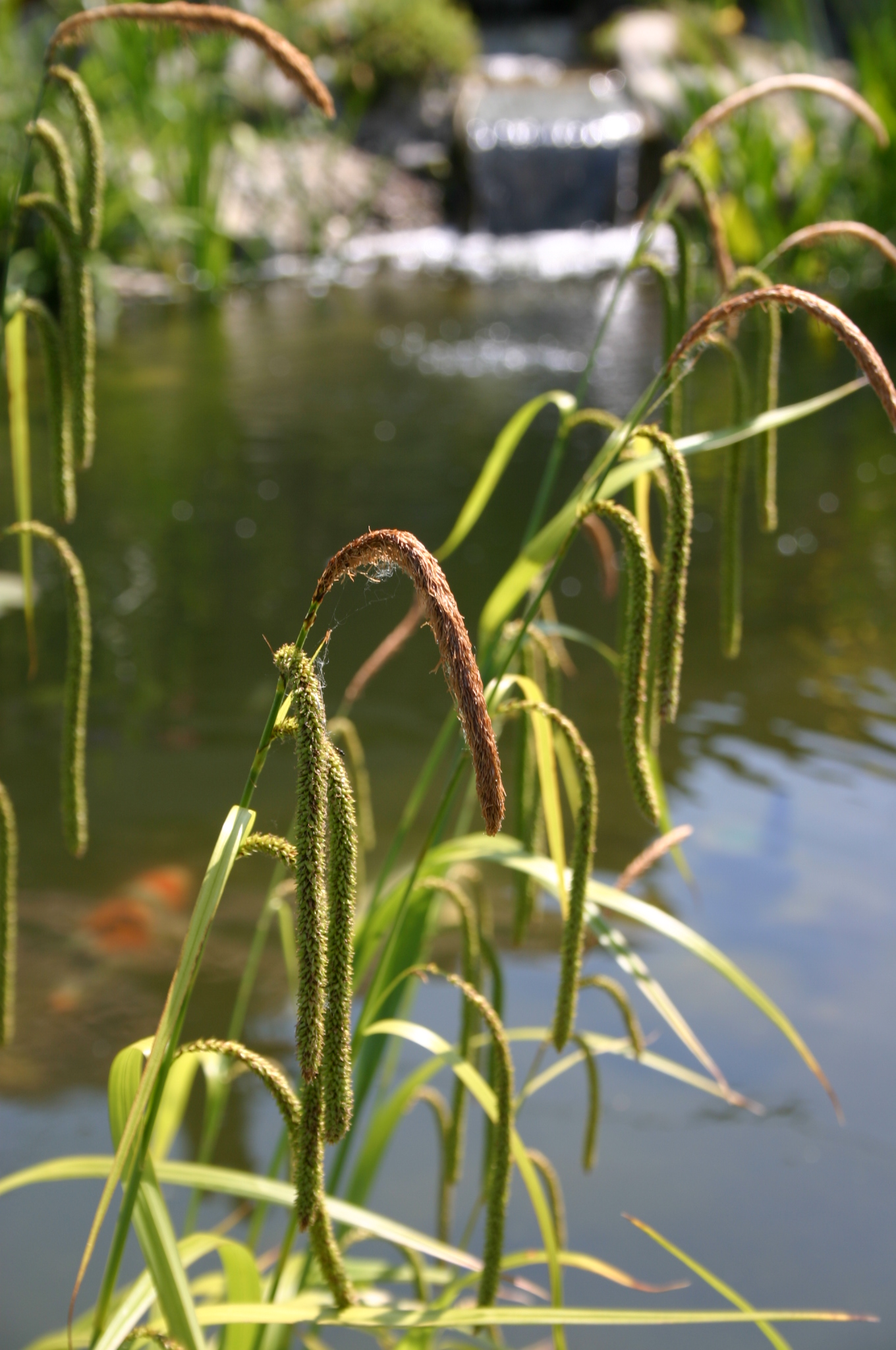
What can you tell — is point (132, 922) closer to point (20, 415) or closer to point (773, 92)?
point (20, 415)

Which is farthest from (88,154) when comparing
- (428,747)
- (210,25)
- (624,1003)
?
(428,747)

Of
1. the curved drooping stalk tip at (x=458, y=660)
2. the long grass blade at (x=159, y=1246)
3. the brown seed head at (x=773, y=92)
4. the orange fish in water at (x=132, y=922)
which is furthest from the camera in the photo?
the orange fish in water at (x=132, y=922)

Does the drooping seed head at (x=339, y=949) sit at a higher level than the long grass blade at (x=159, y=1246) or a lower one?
higher

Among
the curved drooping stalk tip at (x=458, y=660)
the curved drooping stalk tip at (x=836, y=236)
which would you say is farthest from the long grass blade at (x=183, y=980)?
the curved drooping stalk tip at (x=836, y=236)

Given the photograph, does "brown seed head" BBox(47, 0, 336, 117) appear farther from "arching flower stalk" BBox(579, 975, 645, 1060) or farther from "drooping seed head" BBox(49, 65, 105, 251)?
"arching flower stalk" BBox(579, 975, 645, 1060)

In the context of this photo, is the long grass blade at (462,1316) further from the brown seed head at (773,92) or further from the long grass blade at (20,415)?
the brown seed head at (773,92)

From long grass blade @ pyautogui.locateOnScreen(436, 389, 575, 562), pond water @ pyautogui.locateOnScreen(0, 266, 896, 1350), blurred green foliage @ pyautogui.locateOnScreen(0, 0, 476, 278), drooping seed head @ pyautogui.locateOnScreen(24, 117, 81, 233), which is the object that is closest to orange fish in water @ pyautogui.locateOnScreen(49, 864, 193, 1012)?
pond water @ pyautogui.locateOnScreen(0, 266, 896, 1350)

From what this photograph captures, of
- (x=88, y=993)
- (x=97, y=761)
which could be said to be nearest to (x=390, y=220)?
(x=97, y=761)
